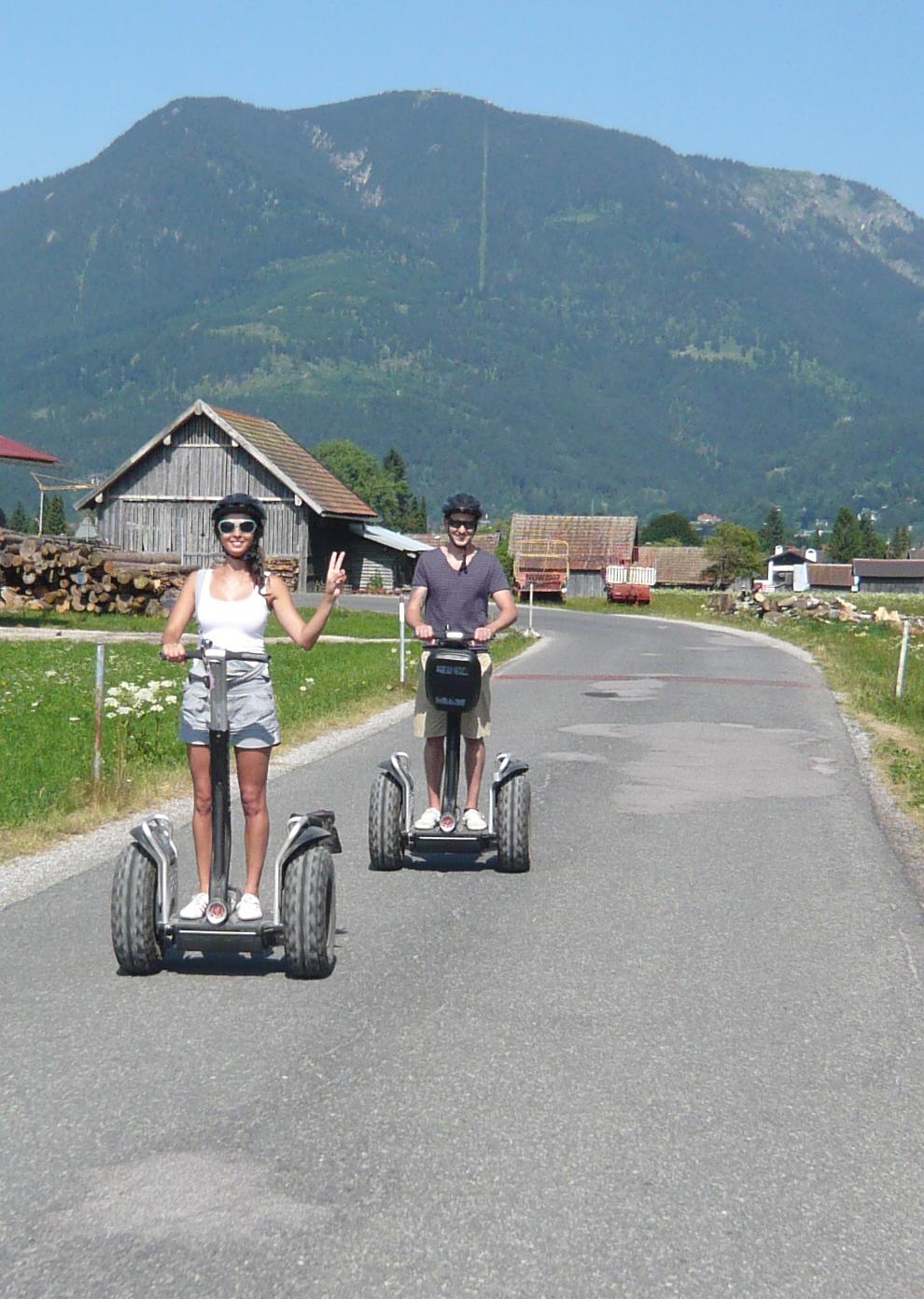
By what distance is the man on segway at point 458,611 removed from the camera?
9312 mm

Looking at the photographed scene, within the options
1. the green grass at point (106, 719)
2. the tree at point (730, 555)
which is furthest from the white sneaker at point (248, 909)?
the tree at point (730, 555)

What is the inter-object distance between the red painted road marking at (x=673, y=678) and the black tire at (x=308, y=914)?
19.1 m

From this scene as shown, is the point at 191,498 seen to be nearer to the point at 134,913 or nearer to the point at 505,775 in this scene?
the point at 505,775

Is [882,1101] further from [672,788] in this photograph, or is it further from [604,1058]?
[672,788]

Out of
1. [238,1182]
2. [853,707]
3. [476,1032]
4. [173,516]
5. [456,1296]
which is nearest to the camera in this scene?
[456,1296]

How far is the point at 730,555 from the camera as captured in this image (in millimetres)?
180500

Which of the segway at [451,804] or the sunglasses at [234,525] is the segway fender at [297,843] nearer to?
the sunglasses at [234,525]

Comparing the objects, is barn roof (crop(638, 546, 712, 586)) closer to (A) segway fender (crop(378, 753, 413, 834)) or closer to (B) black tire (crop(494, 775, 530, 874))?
(A) segway fender (crop(378, 753, 413, 834))

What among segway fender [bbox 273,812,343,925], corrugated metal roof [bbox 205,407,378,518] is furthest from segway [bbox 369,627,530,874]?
corrugated metal roof [bbox 205,407,378,518]

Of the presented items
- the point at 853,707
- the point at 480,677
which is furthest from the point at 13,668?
the point at 480,677

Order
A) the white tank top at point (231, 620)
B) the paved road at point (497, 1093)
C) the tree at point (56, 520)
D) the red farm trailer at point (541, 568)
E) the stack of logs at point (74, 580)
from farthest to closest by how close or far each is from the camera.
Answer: the tree at point (56, 520)
the red farm trailer at point (541, 568)
the stack of logs at point (74, 580)
the white tank top at point (231, 620)
the paved road at point (497, 1093)

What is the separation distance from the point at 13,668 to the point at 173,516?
48.5m

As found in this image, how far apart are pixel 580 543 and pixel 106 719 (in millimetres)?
98026

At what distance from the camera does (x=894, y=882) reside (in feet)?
30.5
